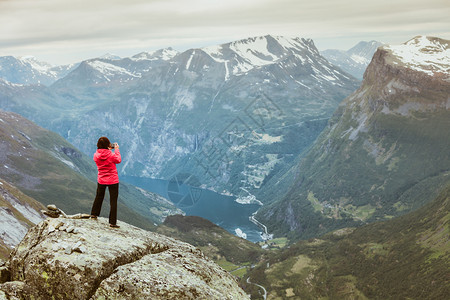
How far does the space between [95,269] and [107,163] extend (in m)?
8.72

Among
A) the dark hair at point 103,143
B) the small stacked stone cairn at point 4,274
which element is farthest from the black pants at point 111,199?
the small stacked stone cairn at point 4,274

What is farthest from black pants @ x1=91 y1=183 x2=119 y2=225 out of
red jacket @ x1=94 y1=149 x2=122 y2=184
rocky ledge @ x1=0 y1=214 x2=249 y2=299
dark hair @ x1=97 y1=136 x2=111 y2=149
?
dark hair @ x1=97 y1=136 x2=111 y2=149

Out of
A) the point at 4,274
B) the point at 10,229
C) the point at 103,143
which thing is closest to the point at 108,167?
the point at 103,143

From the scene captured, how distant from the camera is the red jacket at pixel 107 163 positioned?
97.7 feet

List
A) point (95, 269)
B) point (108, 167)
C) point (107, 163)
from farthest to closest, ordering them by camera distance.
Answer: point (108, 167) → point (107, 163) → point (95, 269)

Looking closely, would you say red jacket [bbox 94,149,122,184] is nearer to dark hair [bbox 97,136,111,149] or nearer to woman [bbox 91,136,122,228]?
woman [bbox 91,136,122,228]

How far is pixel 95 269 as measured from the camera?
23.8 m

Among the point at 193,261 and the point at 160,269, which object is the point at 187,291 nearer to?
the point at 160,269

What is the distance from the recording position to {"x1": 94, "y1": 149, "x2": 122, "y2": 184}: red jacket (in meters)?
29.8

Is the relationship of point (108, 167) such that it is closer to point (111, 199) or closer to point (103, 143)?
point (103, 143)

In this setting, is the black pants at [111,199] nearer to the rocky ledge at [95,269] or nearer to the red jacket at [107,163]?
the red jacket at [107,163]

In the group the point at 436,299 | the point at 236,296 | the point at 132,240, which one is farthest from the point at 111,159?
the point at 436,299

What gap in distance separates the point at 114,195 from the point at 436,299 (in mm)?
209880

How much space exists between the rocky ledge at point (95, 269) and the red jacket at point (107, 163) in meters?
3.53
